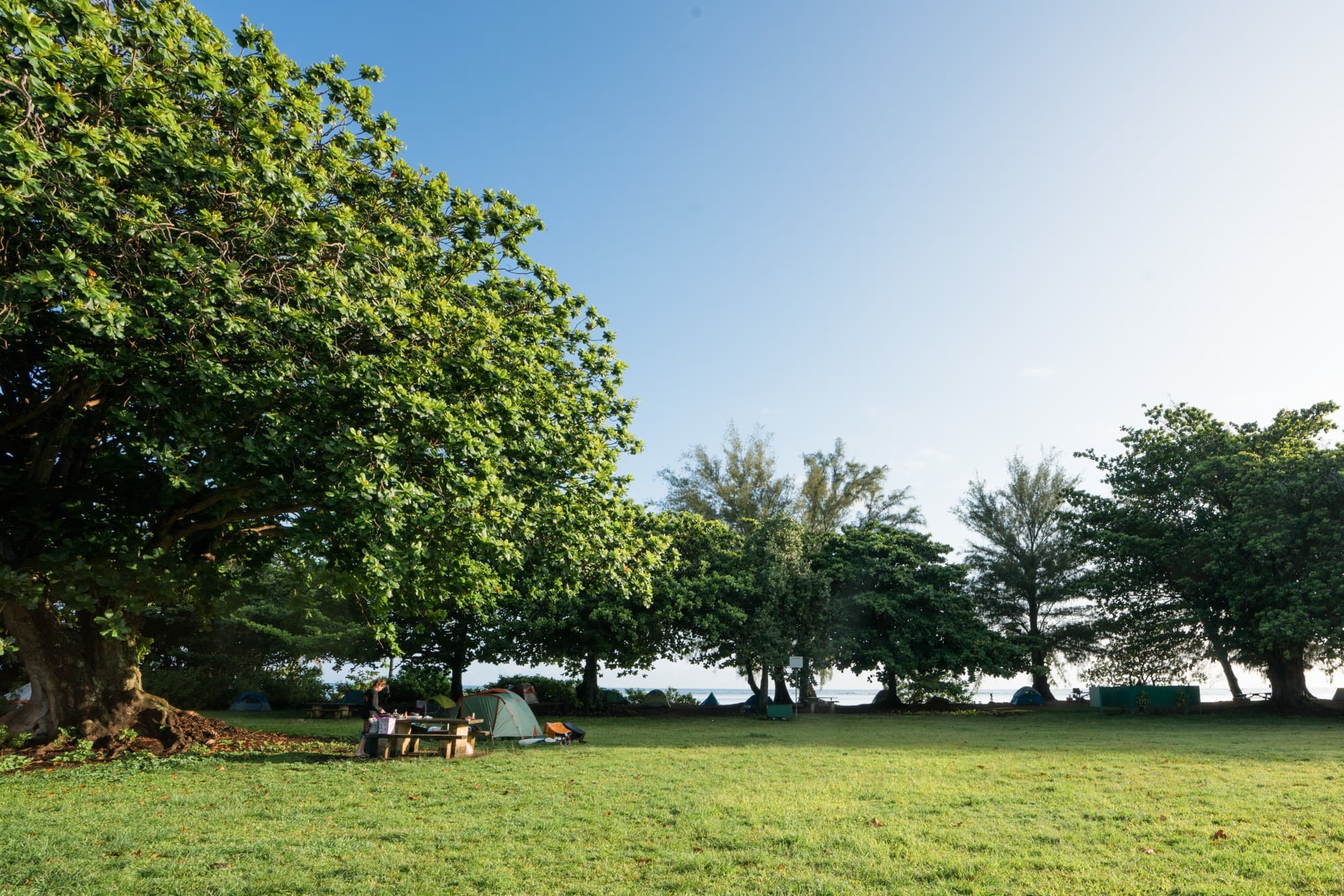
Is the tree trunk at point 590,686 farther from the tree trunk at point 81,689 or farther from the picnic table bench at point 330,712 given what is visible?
the tree trunk at point 81,689

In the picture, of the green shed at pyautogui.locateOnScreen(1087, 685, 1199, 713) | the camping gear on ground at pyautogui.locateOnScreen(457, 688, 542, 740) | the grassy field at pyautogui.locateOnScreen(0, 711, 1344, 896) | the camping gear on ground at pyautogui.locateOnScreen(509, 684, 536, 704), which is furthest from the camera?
the camping gear on ground at pyautogui.locateOnScreen(509, 684, 536, 704)

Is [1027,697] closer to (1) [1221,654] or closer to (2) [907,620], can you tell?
(1) [1221,654]

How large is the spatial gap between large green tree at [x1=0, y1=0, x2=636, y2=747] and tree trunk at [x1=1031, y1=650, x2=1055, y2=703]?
3184 cm

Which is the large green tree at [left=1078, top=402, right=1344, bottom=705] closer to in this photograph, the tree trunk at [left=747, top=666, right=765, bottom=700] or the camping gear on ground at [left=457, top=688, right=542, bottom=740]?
the tree trunk at [left=747, top=666, right=765, bottom=700]

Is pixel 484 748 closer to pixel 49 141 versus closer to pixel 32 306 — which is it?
pixel 32 306

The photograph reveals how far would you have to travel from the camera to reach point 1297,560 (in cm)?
2936

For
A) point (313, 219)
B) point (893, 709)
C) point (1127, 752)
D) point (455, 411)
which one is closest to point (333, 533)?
point (455, 411)

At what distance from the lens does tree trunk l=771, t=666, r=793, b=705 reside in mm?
36406

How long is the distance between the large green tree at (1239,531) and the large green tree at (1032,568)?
6585 millimetres

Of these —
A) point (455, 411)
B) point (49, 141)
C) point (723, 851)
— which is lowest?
point (723, 851)

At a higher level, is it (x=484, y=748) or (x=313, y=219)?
(x=313, y=219)

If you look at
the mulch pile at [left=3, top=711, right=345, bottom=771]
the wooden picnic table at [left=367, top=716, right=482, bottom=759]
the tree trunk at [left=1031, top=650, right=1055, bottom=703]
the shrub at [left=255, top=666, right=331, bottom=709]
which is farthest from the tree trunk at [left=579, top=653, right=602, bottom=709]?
the tree trunk at [left=1031, top=650, right=1055, bottom=703]

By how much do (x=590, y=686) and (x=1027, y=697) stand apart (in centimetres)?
2620

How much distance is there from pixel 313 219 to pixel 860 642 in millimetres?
30979
